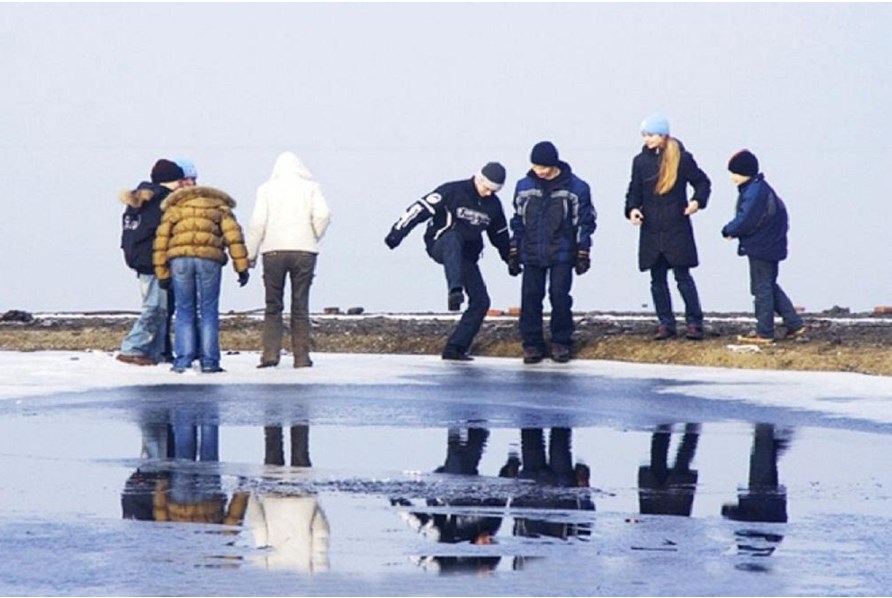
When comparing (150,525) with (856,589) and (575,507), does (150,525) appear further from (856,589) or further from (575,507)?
(856,589)

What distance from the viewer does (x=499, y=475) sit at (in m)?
10.1

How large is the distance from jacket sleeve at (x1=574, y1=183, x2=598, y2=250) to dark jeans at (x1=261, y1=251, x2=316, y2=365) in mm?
2555

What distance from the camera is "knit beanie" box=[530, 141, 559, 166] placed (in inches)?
736

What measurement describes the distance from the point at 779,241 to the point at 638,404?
4950 millimetres

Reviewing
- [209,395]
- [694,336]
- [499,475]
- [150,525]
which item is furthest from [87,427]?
[694,336]

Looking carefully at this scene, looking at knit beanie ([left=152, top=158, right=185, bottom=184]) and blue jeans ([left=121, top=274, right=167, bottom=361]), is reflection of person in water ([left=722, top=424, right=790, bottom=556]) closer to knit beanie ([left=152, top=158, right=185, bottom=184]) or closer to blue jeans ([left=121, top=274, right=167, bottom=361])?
knit beanie ([left=152, top=158, right=185, bottom=184])

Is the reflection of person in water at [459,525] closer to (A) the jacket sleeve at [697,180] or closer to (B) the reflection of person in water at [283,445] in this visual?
(B) the reflection of person in water at [283,445]

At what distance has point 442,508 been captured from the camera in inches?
344

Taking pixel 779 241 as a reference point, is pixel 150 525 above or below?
below

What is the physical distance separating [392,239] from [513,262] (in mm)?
1227

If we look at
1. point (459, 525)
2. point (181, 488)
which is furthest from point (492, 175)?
point (459, 525)

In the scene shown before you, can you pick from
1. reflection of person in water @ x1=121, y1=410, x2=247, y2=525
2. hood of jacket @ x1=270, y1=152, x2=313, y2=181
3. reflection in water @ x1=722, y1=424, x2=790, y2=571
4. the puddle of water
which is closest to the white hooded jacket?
hood of jacket @ x1=270, y1=152, x2=313, y2=181

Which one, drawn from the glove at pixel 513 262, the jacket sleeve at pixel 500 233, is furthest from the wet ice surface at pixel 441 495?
the jacket sleeve at pixel 500 233

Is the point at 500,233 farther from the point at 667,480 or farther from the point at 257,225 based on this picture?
the point at 667,480
